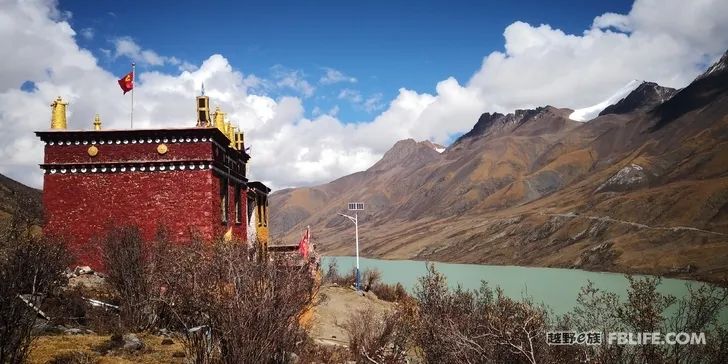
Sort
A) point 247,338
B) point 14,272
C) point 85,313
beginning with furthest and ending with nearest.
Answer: point 85,313, point 14,272, point 247,338

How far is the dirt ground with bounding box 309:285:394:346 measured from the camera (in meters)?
21.3

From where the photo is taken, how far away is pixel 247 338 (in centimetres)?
788

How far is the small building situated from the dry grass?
32.9ft

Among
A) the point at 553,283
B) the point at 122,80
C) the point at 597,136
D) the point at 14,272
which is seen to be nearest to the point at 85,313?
the point at 14,272

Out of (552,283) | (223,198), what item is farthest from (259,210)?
(552,283)

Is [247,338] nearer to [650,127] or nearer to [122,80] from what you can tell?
[122,80]

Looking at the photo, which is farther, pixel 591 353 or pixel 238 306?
pixel 591 353

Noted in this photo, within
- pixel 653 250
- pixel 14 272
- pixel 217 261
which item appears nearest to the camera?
pixel 14 272

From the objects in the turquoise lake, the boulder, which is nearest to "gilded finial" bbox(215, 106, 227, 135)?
the boulder

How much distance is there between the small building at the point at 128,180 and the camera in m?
22.9

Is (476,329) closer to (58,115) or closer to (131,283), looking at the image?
(131,283)

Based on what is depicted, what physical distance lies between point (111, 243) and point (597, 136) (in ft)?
662

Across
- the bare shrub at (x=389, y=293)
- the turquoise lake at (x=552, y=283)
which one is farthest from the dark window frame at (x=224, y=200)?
the turquoise lake at (x=552, y=283)

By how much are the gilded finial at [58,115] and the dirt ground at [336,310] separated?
561 inches
